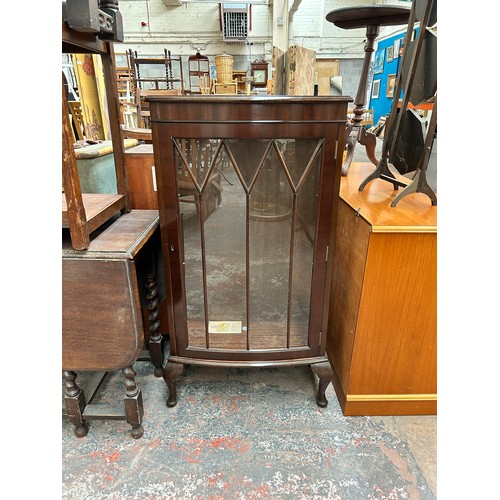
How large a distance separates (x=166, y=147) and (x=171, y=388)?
0.86m

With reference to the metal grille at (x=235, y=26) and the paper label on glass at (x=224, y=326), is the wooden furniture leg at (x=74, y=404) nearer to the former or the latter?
the paper label on glass at (x=224, y=326)

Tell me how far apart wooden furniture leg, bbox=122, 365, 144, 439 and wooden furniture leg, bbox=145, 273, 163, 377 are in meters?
0.23

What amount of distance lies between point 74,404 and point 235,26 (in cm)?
931

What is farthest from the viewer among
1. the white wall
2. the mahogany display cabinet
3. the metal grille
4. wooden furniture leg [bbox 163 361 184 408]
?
the white wall

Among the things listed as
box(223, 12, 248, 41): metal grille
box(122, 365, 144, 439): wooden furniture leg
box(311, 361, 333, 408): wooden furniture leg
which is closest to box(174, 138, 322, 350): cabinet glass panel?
box(311, 361, 333, 408): wooden furniture leg

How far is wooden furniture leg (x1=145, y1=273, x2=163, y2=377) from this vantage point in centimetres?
126

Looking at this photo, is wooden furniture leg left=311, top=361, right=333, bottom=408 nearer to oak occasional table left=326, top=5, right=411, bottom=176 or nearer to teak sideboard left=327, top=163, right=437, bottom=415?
teak sideboard left=327, top=163, right=437, bottom=415

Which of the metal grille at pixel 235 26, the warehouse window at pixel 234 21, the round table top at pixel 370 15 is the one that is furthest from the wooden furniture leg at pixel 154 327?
the metal grille at pixel 235 26

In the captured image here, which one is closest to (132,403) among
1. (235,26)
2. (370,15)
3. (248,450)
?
(248,450)

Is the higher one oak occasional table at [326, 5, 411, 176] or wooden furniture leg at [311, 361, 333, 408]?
oak occasional table at [326, 5, 411, 176]

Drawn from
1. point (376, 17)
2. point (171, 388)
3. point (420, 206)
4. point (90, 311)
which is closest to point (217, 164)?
point (90, 311)

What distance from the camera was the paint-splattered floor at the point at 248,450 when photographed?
997 millimetres

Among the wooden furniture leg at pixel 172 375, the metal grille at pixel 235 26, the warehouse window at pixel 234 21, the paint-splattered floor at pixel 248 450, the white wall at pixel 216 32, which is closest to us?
the paint-splattered floor at pixel 248 450

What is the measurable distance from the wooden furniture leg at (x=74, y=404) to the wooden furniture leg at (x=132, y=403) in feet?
0.50
